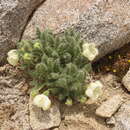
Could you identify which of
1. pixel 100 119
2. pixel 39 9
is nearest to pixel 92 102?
pixel 100 119

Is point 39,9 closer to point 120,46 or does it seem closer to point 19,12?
point 19,12

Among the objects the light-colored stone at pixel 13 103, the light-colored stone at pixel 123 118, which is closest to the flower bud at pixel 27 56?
the light-colored stone at pixel 13 103

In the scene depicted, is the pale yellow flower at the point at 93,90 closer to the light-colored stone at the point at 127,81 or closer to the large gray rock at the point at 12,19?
the light-colored stone at the point at 127,81

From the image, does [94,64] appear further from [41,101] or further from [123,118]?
[41,101]

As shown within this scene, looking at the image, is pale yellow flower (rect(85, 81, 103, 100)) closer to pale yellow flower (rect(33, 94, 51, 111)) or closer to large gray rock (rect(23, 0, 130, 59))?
pale yellow flower (rect(33, 94, 51, 111))

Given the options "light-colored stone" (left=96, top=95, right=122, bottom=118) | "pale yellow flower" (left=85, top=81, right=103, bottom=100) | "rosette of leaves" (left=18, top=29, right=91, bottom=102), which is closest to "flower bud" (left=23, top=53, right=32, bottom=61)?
"rosette of leaves" (left=18, top=29, right=91, bottom=102)
